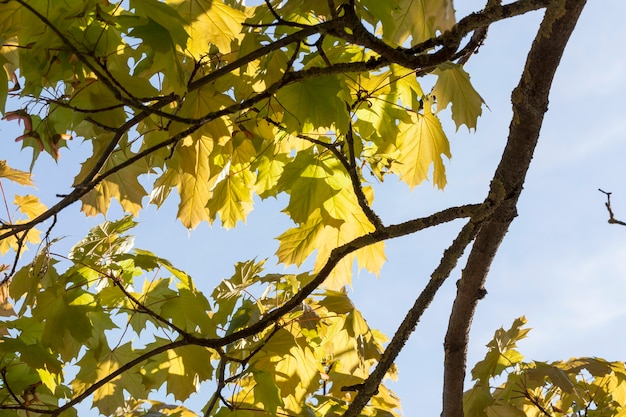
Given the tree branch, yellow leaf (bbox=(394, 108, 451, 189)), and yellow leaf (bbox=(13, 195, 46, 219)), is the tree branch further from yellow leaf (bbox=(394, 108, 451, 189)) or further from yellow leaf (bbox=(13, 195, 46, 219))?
yellow leaf (bbox=(13, 195, 46, 219))

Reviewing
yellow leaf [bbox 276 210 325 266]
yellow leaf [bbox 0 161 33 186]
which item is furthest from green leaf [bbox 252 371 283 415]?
yellow leaf [bbox 0 161 33 186]

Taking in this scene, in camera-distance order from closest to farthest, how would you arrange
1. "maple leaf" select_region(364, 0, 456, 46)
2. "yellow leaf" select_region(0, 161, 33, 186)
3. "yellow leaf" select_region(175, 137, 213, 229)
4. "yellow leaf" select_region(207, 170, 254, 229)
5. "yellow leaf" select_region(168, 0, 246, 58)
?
1. "maple leaf" select_region(364, 0, 456, 46)
2. "yellow leaf" select_region(168, 0, 246, 58)
3. "yellow leaf" select_region(175, 137, 213, 229)
4. "yellow leaf" select_region(207, 170, 254, 229)
5. "yellow leaf" select_region(0, 161, 33, 186)

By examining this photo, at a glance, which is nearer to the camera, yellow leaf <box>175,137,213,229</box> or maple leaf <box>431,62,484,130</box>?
maple leaf <box>431,62,484,130</box>

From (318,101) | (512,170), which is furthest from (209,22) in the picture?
(512,170)

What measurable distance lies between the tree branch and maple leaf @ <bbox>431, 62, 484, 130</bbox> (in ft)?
0.43

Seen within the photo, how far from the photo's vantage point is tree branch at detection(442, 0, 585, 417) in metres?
1.83

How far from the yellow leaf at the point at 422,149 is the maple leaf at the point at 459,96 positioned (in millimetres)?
202

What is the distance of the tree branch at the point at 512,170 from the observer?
183 centimetres

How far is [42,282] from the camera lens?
2307 millimetres

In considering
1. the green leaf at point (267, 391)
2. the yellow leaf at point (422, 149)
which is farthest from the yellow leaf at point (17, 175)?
the yellow leaf at point (422, 149)

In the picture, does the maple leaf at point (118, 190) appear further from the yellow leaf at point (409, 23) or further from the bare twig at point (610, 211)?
the bare twig at point (610, 211)

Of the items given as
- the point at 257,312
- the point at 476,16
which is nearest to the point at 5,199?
the point at 257,312

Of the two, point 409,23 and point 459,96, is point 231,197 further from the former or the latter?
point 409,23

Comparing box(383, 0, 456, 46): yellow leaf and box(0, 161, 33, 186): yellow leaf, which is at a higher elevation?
box(0, 161, 33, 186): yellow leaf
